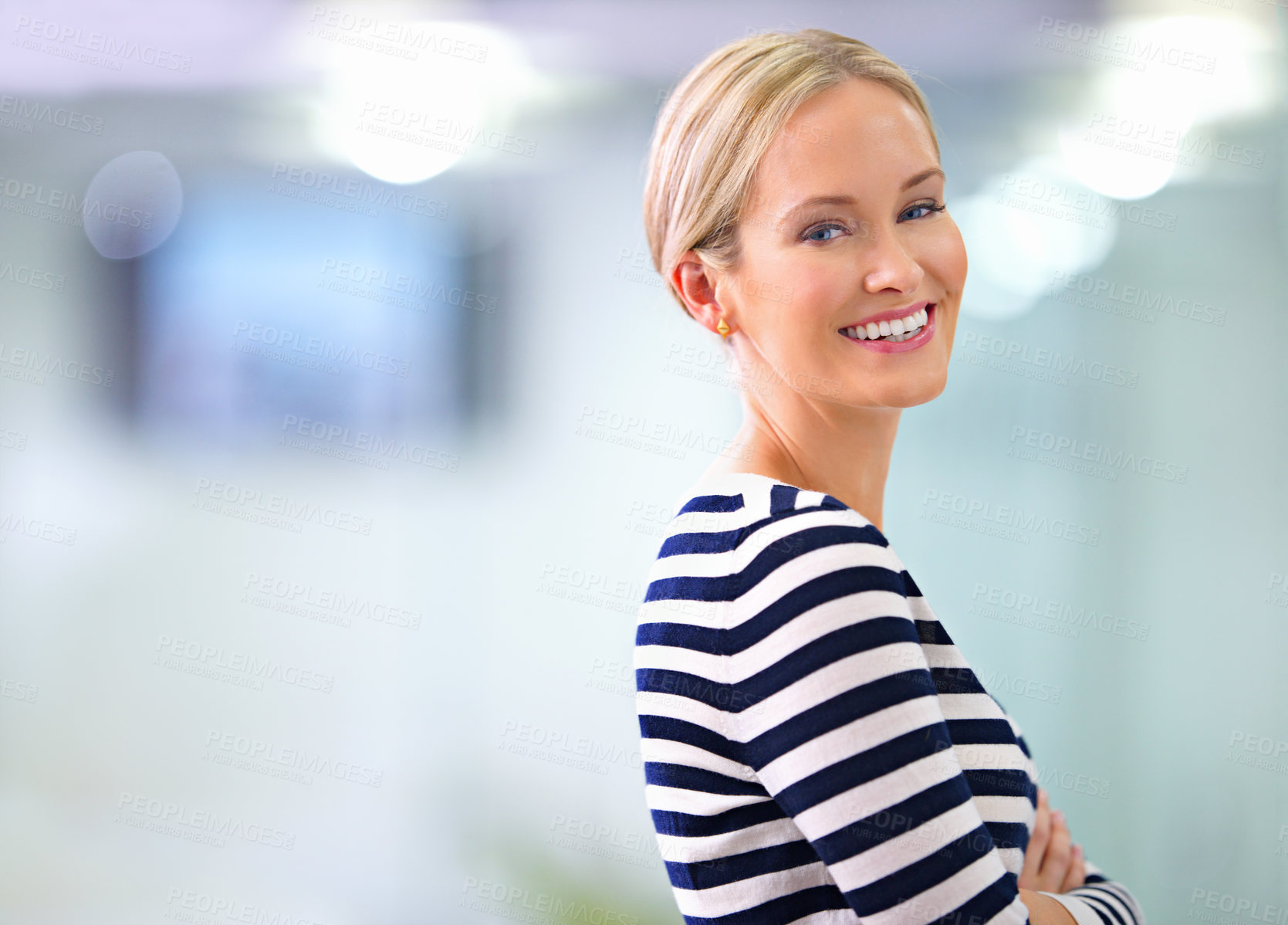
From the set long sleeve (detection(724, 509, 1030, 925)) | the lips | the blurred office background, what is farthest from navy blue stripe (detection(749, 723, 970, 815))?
the blurred office background

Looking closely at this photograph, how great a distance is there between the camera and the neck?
0.93 m

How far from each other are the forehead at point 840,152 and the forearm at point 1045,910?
59 cm

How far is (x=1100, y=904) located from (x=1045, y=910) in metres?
0.10

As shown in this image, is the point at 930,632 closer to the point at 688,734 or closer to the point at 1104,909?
the point at 688,734

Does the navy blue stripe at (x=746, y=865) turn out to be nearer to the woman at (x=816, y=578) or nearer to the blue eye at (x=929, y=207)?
the woman at (x=816, y=578)

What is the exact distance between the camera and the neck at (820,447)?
928 millimetres

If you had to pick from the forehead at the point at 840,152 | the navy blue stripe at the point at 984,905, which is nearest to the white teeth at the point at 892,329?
the forehead at the point at 840,152

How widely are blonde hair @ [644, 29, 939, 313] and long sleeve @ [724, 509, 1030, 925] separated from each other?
1.10ft

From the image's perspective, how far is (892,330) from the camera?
853mm

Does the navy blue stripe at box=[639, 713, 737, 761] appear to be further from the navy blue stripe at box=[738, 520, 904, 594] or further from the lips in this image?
the lips

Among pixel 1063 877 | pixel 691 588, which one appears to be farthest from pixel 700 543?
pixel 1063 877

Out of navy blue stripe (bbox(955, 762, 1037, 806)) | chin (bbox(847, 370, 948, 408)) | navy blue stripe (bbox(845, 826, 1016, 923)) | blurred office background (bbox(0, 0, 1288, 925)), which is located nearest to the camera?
navy blue stripe (bbox(845, 826, 1016, 923))

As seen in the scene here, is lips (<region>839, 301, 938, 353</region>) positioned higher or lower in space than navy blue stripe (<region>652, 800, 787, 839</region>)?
higher

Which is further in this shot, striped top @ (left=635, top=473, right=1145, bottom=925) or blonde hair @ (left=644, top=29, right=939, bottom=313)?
blonde hair @ (left=644, top=29, right=939, bottom=313)
